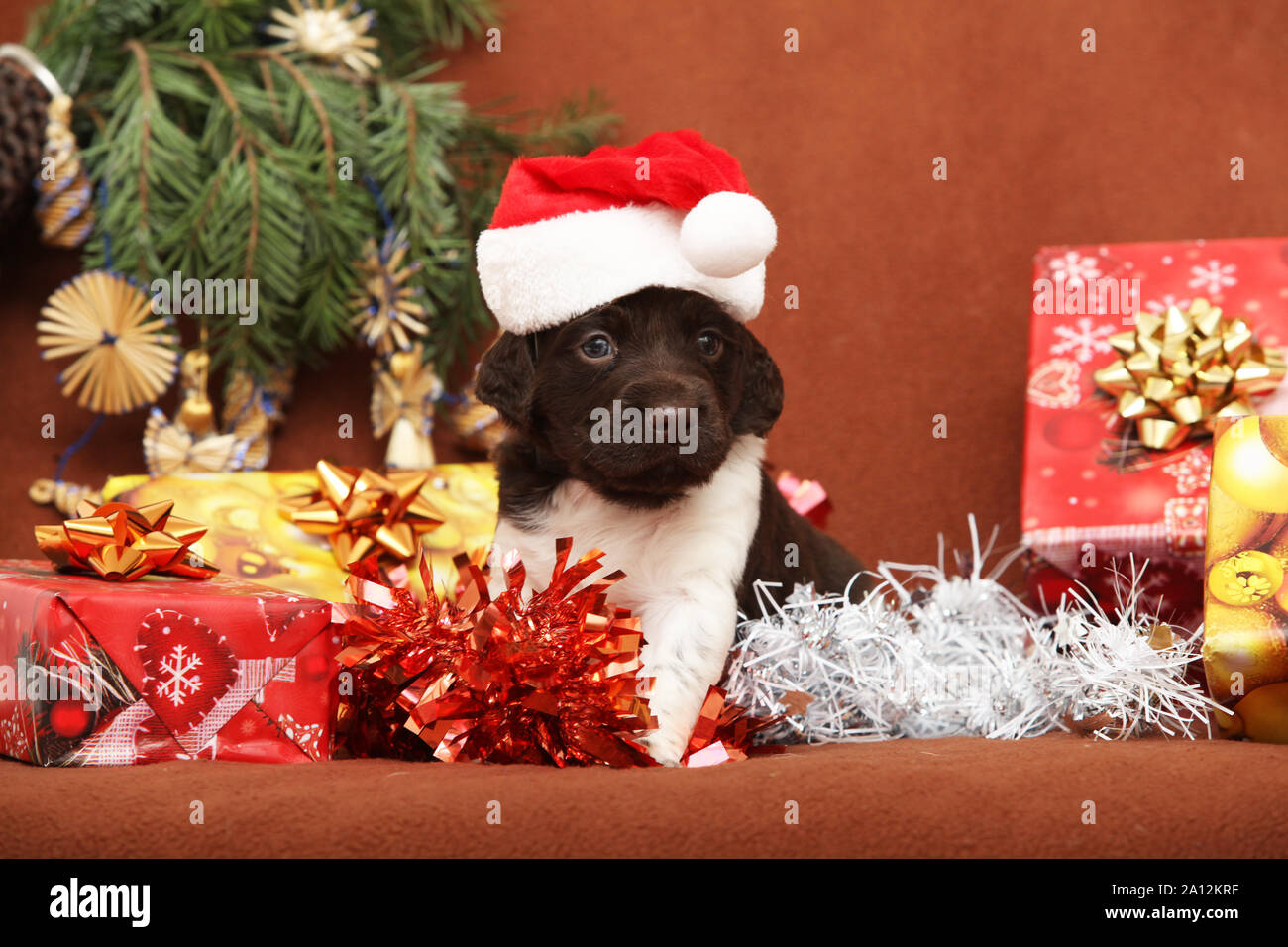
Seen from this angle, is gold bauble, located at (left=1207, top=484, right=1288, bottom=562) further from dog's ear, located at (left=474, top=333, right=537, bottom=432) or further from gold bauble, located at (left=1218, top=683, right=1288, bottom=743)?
dog's ear, located at (left=474, top=333, right=537, bottom=432)

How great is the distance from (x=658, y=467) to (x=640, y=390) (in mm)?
109

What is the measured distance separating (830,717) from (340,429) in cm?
153

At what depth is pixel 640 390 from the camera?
1.51m

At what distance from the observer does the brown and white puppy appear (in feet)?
5.06

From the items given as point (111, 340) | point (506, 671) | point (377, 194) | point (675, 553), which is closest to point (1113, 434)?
point (675, 553)

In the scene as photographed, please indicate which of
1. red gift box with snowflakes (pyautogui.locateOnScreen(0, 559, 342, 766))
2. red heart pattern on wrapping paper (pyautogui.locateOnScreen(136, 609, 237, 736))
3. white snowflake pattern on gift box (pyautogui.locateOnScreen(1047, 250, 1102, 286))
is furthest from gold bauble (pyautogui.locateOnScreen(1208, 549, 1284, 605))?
red heart pattern on wrapping paper (pyautogui.locateOnScreen(136, 609, 237, 736))

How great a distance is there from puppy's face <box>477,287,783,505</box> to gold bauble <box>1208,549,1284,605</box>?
2.21 ft

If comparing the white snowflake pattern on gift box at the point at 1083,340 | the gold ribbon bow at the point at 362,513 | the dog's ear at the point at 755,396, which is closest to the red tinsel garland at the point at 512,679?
the dog's ear at the point at 755,396

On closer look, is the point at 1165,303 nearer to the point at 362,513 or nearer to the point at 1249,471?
the point at 1249,471

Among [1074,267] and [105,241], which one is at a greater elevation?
[105,241]

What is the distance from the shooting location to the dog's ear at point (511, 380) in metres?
1.67
